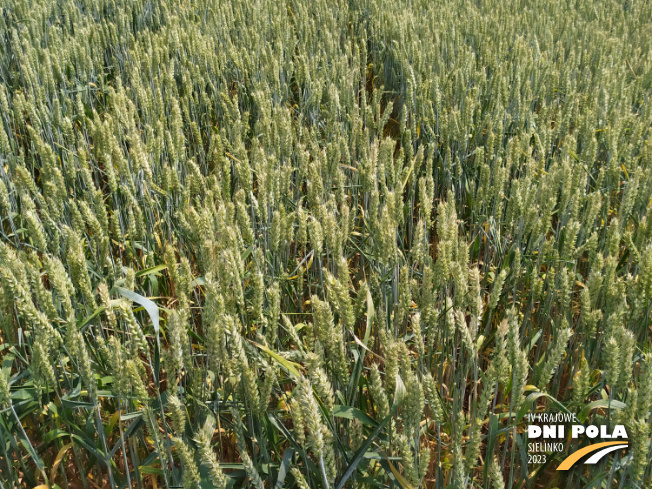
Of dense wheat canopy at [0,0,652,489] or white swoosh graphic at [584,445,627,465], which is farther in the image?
white swoosh graphic at [584,445,627,465]

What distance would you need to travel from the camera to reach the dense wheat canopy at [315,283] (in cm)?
89

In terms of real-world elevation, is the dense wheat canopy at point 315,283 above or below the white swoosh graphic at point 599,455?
above

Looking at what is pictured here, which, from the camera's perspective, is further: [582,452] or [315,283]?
[315,283]

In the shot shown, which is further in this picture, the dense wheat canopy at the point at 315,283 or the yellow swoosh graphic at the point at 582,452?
the yellow swoosh graphic at the point at 582,452

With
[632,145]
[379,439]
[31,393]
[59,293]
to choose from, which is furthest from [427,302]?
[632,145]

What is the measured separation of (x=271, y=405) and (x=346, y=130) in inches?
50.3

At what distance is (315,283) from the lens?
1.60 meters

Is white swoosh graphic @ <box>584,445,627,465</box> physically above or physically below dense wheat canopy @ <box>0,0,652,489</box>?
below

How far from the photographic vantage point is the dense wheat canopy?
888mm

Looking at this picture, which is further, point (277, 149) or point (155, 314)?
point (277, 149)

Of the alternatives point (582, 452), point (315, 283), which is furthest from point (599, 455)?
point (315, 283)

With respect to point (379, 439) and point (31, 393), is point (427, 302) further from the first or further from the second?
point (31, 393)

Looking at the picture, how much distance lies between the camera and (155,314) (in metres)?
0.98

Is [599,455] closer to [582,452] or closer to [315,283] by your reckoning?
[582,452]
